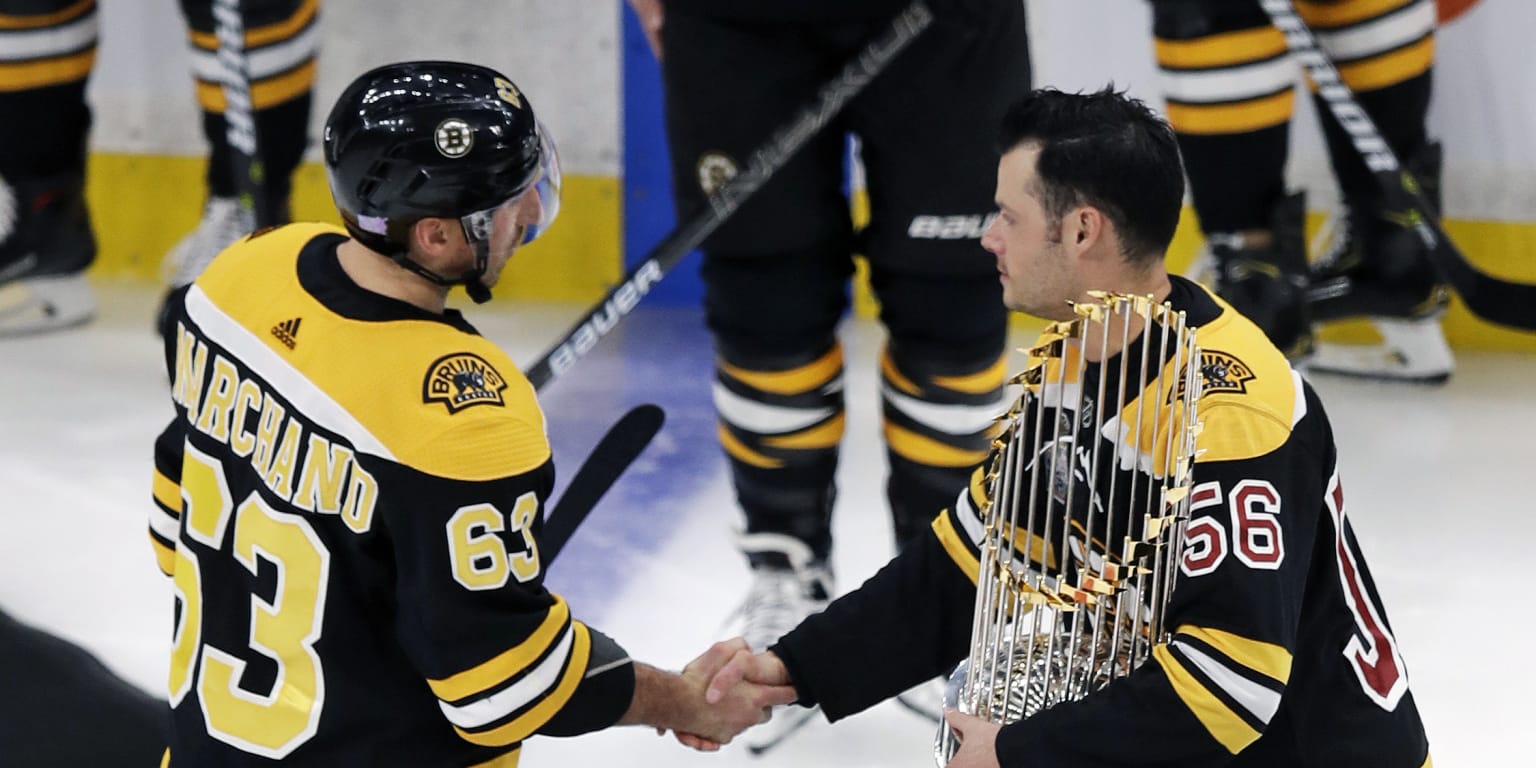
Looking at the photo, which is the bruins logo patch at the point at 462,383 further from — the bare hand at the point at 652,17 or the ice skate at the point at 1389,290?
the ice skate at the point at 1389,290

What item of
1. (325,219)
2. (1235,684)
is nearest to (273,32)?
(325,219)

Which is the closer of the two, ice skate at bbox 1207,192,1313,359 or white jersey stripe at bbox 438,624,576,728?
white jersey stripe at bbox 438,624,576,728

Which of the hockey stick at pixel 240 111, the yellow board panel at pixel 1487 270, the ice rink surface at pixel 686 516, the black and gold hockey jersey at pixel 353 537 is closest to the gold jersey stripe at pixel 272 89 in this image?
the hockey stick at pixel 240 111

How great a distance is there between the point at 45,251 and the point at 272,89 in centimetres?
53

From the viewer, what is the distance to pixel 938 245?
1.99 metres

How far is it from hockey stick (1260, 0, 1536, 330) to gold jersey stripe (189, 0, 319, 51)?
1689 millimetres

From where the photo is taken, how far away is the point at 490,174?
1.28 metres

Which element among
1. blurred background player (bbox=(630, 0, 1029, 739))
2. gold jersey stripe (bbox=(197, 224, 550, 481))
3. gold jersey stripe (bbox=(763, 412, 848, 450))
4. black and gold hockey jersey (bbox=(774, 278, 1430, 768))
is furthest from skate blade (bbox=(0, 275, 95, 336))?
black and gold hockey jersey (bbox=(774, 278, 1430, 768))

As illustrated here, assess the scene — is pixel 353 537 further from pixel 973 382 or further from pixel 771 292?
pixel 973 382

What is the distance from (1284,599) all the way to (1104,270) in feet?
0.87

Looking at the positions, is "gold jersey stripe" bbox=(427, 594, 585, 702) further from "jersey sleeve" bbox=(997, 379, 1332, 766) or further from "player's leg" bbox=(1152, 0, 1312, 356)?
"player's leg" bbox=(1152, 0, 1312, 356)

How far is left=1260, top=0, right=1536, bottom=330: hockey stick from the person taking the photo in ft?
9.53

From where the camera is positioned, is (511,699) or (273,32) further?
(273,32)

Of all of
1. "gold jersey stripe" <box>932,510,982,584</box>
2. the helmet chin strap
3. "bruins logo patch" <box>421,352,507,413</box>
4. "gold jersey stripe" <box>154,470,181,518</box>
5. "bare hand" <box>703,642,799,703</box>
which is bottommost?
"bare hand" <box>703,642,799,703</box>
